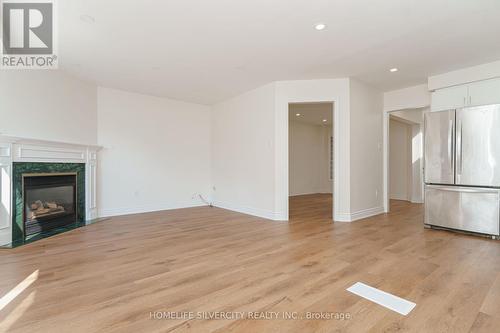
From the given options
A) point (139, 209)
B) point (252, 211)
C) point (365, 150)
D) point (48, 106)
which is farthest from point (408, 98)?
point (48, 106)

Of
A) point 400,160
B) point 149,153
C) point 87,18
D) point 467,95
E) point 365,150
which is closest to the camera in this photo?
point 87,18

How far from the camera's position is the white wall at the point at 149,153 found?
17.2ft

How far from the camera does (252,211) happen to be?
5.31 m

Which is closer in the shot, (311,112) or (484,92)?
(484,92)

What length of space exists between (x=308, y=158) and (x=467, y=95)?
5588 millimetres

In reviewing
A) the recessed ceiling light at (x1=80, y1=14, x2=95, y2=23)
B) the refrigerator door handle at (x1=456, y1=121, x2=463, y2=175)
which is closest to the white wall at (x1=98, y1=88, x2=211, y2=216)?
the recessed ceiling light at (x1=80, y1=14, x2=95, y2=23)

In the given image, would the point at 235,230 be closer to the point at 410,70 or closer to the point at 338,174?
the point at 338,174

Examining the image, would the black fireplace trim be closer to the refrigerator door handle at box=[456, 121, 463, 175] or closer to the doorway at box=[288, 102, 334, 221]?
the doorway at box=[288, 102, 334, 221]

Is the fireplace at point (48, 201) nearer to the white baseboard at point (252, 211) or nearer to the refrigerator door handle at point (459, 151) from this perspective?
the white baseboard at point (252, 211)

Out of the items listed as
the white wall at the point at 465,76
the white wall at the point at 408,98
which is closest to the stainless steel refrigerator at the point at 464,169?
the white wall at the point at 465,76

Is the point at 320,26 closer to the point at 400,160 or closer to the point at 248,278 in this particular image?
the point at 248,278

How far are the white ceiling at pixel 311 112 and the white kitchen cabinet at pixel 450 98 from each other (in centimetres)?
239

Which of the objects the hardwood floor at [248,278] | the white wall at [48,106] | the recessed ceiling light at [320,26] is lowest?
the hardwood floor at [248,278]

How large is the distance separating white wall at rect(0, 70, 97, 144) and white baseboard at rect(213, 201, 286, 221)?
326 cm
